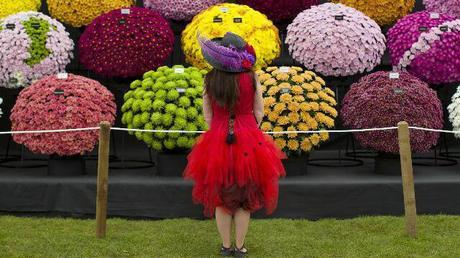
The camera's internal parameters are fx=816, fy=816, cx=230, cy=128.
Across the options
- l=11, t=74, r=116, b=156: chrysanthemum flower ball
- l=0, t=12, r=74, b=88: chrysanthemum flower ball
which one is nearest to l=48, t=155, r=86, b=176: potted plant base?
l=11, t=74, r=116, b=156: chrysanthemum flower ball

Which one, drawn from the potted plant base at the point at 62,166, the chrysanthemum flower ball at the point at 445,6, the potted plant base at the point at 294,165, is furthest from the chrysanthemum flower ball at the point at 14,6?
the chrysanthemum flower ball at the point at 445,6

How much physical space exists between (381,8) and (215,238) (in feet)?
10.9

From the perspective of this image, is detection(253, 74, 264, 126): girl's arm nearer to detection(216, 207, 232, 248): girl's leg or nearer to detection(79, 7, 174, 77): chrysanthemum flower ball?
detection(216, 207, 232, 248): girl's leg

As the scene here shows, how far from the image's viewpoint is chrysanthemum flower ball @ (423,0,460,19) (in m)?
7.57

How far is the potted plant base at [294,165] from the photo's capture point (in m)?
6.24

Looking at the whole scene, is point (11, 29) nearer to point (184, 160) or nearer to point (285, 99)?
point (184, 160)

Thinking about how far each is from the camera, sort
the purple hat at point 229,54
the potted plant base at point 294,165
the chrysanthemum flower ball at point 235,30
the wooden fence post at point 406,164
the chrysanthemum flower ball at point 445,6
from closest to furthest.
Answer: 1. the purple hat at point 229,54
2. the wooden fence post at point 406,164
3. the potted plant base at point 294,165
4. the chrysanthemum flower ball at point 235,30
5. the chrysanthemum flower ball at point 445,6

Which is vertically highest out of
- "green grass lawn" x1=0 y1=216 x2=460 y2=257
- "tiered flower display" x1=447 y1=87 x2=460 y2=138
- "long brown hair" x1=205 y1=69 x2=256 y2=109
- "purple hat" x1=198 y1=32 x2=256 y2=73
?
"purple hat" x1=198 y1=32 x2=256 y2=73

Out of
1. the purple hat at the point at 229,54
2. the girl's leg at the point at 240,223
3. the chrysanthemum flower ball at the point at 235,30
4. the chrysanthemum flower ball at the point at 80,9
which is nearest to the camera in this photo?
the purple hat at the point at 229,54

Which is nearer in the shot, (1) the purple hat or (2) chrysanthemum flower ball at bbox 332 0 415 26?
(1) the purple hat

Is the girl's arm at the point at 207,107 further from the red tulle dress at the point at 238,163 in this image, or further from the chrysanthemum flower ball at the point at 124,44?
the chrysanthemum flower ball at the point at 124,44

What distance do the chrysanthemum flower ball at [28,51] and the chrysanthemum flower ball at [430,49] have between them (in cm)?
288

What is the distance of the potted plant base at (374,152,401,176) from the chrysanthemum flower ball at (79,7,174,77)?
6.65ft

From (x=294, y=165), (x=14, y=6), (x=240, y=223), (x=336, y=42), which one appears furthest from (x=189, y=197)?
(x=14, y=6)
